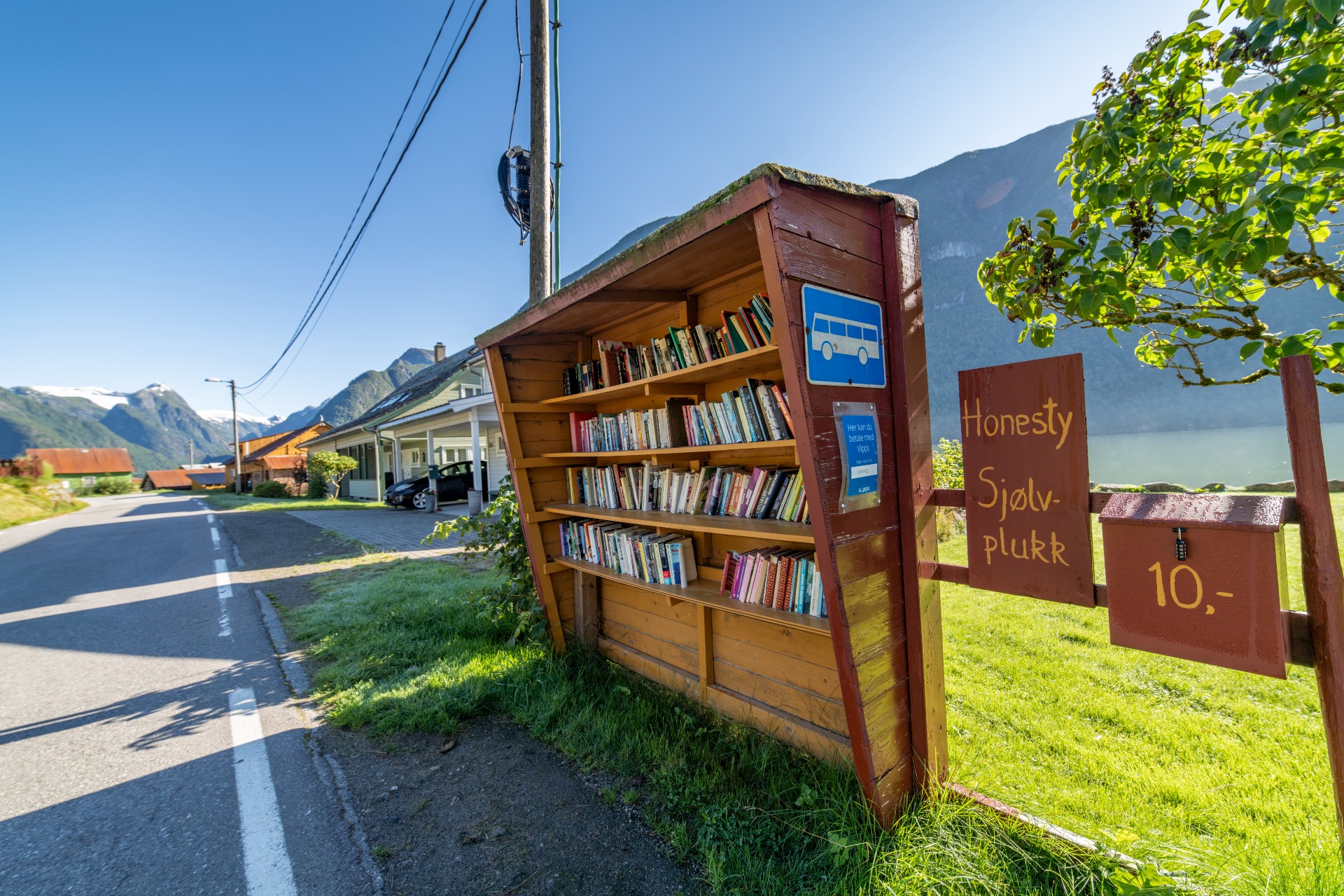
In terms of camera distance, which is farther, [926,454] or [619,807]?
[619,807]

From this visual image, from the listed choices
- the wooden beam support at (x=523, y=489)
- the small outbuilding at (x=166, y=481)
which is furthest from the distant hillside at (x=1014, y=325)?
the small outbuilding at (x=166, y=481)

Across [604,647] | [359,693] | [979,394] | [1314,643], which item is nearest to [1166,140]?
[979,394]

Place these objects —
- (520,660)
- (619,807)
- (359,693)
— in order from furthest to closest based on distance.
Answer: (520,660)
(359,693)
(619,807)

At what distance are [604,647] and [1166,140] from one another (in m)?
3.73

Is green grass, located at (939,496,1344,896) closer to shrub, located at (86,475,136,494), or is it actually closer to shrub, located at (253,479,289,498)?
shrub, located at (253,479,289,498)

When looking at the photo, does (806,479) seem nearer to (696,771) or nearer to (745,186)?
(745,186)

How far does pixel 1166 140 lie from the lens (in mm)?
1591

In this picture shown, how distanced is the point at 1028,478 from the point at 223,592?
797cm

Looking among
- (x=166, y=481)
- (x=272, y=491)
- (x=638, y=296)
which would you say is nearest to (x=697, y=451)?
(x=638, y=296)

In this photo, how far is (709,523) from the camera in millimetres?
2531

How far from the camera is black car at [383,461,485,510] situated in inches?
595

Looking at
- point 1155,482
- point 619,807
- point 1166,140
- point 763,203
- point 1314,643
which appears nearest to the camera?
point 1314,643

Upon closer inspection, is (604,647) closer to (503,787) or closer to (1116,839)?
(503,787)

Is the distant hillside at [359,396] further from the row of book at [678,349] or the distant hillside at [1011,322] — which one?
the row of book at [678,349]
